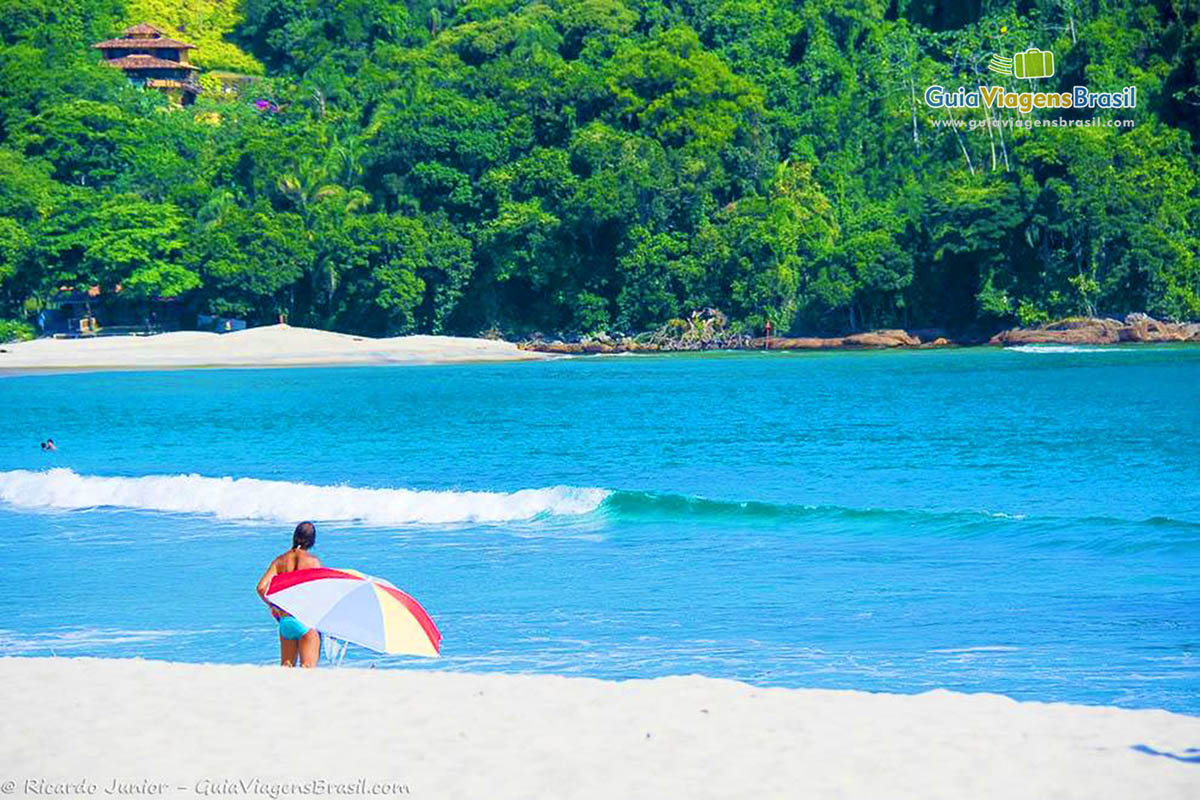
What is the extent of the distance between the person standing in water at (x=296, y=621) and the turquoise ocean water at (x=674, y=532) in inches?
48.9

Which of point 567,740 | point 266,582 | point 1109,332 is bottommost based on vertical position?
point 1109,332

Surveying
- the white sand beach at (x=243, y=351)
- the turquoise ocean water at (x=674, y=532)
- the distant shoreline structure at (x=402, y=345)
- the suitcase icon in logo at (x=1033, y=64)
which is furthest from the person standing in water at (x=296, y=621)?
the suitcase icon in logo at (x=1033, y=64)

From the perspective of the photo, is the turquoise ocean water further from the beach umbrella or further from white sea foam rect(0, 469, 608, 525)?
the beach umbrella

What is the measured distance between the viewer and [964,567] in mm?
16078

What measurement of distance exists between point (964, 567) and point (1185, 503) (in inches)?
249

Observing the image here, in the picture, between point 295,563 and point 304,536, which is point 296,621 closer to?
point 295,563

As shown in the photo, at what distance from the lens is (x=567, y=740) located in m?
8.32

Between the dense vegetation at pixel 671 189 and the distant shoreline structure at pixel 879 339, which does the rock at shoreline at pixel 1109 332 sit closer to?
the distant shoreline structure at pixel 879 339

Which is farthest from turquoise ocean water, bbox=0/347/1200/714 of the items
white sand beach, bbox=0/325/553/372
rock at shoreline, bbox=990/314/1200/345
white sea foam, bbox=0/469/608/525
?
white sand beach, bbox=0/325/553/372

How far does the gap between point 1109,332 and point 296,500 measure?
53.7 m

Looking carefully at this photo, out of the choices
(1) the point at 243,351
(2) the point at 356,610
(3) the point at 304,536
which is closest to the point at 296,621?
(2) the point at 356,610

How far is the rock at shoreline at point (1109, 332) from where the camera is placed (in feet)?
220

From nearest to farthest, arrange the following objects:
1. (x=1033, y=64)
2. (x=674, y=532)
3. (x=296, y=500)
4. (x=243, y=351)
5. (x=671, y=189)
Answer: (x=674, y=532) < (x=296, y=500) < (x=243, y=351) < (x=671, y=189) < (x=1033, y=64)

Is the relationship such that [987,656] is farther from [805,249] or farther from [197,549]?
[805,249]
